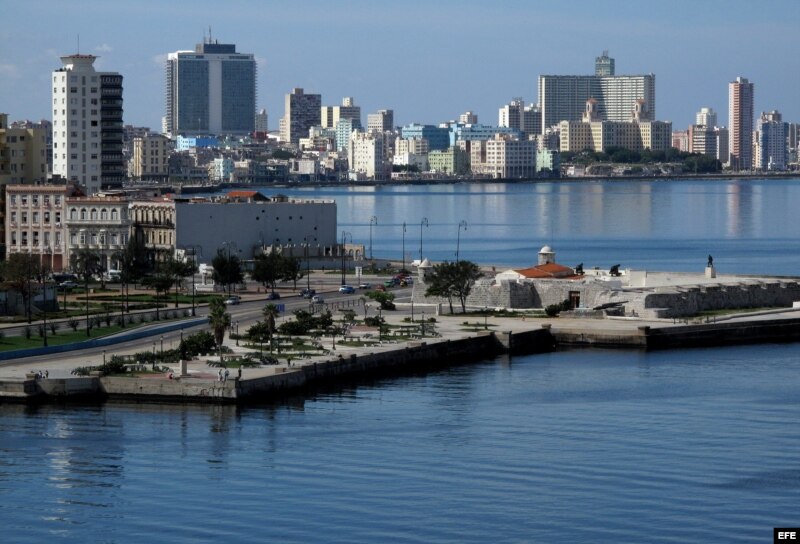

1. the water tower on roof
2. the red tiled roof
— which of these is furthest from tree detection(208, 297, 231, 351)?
the water tower on roof

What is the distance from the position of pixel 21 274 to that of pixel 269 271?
1089cm

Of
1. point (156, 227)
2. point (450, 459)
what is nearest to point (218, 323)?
point (450, 459)

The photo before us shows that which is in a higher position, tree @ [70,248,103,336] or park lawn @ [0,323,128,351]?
tree @ [70,248,103,336]

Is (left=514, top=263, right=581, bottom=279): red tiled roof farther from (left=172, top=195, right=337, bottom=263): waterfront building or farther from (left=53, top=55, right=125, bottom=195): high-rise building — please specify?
(left=53, top=55, right=125, bottom=195): high-rise building

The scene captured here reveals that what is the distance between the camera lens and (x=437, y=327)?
5116 cm

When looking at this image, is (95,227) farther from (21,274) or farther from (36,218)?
Result: (21,274)

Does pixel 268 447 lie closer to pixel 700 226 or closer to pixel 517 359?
pixel 517 359

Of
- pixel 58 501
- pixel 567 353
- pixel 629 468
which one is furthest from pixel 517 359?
pixel 58 501

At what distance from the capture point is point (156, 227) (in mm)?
74000

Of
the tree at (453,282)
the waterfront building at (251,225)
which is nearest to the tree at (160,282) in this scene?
the tree at (453,282)

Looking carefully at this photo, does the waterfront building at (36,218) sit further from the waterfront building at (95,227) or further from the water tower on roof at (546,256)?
the water tower on roof at (546,256)

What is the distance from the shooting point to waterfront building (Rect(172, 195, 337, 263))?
241 ft

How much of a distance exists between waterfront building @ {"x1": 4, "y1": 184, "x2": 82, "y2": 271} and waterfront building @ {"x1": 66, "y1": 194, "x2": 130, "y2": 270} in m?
0.56

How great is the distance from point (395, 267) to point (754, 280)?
2033 centimetres
